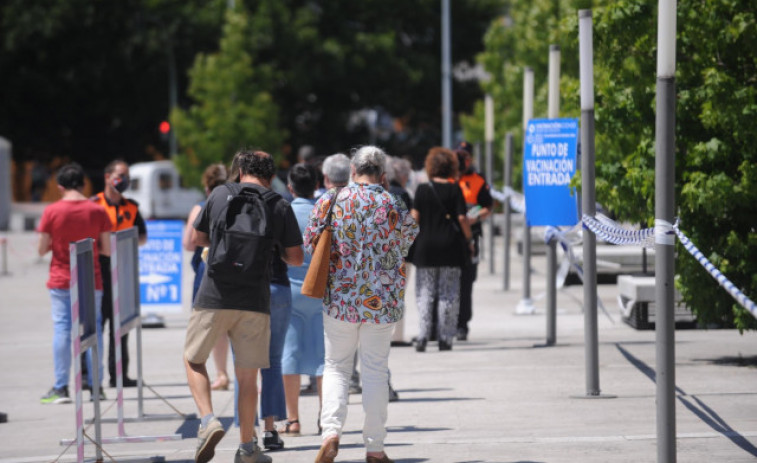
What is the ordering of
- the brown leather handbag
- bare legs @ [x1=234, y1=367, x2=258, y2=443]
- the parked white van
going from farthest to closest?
the parked white van
bare legs @ [x1=234, y1=367, x2=258, y2=443]
the brown leather handbag

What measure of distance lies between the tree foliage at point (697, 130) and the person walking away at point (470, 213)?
2.47 metres

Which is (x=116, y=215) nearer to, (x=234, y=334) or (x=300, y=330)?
(x=300, y=330)

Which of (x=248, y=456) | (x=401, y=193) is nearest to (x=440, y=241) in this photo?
(x=401, y=193)

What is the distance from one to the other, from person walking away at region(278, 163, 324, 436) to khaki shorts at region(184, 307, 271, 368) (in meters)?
0.97

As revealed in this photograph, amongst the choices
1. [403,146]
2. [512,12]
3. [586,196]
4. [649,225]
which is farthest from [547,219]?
[403,146]

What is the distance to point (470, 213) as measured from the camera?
1405 centimetres

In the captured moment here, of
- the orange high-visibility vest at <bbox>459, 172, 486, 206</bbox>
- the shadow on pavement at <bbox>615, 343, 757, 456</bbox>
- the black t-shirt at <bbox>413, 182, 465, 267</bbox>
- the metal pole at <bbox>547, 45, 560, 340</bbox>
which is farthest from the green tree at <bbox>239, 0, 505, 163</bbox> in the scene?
the shadow on pavement at <bbox>615, 343, 757, 456</bbox>

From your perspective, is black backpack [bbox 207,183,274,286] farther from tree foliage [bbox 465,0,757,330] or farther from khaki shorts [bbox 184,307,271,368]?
tree foliage [bbox 465,0,757,330]

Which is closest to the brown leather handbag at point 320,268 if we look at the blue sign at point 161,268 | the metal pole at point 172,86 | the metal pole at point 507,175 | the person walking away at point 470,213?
the person walking away at point 470,213

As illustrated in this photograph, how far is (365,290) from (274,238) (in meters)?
0.59

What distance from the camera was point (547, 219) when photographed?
1188 centimetres

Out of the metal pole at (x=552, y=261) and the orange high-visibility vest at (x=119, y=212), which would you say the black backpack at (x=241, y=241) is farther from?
the metal pole at (x=552, y=261)

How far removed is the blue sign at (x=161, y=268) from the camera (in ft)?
48.0

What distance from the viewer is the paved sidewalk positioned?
25.9 feet
